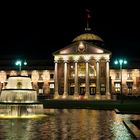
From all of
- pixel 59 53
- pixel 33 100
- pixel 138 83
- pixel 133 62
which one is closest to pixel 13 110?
pixel 33 100

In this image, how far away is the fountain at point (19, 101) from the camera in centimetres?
2861

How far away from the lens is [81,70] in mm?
103438

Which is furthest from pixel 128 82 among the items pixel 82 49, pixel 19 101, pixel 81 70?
pixel 19 101

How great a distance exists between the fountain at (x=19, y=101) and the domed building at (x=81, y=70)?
6621 cm

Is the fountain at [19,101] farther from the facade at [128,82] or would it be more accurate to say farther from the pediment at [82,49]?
the facade at [128,82]

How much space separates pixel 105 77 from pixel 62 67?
1195 centimetres

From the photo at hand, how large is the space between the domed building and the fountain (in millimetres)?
66212

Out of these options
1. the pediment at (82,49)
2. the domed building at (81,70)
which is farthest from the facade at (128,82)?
the pediment at (82,49)

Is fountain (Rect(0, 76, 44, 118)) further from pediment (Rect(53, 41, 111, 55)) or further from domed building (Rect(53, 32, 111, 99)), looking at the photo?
pediment (Rect(53, 41, 111, 55))

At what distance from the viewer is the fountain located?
2861 centimetres

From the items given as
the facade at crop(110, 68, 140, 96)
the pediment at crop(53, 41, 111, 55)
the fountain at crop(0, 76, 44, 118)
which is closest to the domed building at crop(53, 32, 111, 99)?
the pediment at crop(53, 41, 111, 55)

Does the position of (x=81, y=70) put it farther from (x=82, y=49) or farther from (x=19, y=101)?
(x=19, y=101)

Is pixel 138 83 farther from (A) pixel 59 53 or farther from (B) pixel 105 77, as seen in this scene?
(A) pixel 59 53

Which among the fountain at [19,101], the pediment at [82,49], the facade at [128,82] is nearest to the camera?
the fountain at [19,101]
